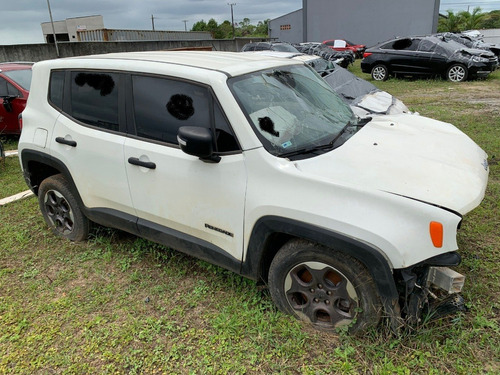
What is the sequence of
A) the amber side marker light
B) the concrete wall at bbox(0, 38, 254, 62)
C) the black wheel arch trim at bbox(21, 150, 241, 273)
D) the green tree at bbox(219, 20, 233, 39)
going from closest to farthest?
the amber side marker light, the black wheel arch trim at bbox(21, 150, 241, 273), the concrete wall at bbox(0, 38, 254, 62), the green tree at bbox(219, 20, 233, 39)

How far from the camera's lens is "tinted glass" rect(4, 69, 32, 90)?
757 centimetres

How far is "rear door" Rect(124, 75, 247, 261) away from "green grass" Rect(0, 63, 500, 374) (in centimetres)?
48

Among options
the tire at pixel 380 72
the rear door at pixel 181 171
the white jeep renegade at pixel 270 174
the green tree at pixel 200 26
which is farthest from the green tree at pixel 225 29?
the rear door at pixel 181 171

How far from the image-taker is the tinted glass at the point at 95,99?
10.2ft

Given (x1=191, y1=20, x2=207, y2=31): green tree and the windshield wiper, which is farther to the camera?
(x1=191, y1=20, x2=207, y2=31): green tree

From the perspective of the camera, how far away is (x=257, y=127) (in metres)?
2.55

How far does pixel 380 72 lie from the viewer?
1470cm

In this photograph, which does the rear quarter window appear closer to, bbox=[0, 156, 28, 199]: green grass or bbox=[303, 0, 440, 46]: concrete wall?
bbox=[0, 156, 28, 199]: green grass

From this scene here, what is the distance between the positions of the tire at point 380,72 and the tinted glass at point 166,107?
44.0ft

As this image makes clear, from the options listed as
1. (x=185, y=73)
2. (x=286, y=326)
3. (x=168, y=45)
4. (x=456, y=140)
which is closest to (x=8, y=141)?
(x=185, y=73)

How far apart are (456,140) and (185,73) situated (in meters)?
2.15

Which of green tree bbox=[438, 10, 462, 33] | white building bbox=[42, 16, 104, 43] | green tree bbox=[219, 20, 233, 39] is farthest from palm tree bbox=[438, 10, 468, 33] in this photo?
green tree bbox=[219, 20, 233, 39]

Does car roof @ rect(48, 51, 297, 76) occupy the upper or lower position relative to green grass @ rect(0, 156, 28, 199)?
upper

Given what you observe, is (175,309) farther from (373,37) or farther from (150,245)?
(373,37)
